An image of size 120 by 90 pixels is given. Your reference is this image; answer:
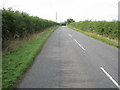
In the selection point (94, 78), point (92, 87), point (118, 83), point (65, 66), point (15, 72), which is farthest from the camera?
point (65, 66)

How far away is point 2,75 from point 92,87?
140 inches

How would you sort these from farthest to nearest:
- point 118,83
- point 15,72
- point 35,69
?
point 35,69
point 15,72
point 118,83

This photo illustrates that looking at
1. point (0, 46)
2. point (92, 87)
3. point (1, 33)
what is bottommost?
point (92, 87)

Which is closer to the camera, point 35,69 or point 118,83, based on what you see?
point 118,83

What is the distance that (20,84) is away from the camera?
4574mm

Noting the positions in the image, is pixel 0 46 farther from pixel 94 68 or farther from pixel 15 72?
A: pixel 94 68

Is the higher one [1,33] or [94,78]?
[1,33]

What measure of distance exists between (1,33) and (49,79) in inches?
222

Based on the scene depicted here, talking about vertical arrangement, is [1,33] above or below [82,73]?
above

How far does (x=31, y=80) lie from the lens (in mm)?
4930

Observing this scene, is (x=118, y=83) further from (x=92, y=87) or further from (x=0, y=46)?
(x=0, y=46)

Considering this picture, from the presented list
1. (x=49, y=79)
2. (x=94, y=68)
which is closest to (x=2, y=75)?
(x=49, y=79)

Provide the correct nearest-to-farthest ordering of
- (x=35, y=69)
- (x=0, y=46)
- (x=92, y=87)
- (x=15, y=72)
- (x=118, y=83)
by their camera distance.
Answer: (x=92, y=87) < (x=118, y=83) < (x=15, y=72) < (x=35, y=69) < (x=0, y=46)

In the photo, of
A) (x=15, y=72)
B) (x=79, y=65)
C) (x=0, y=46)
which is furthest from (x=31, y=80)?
(x=0, y=46)
